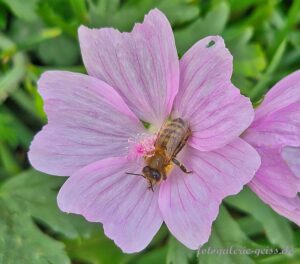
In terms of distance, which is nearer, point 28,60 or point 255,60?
point 255,60

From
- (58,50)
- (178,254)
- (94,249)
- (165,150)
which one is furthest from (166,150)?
(58,50)

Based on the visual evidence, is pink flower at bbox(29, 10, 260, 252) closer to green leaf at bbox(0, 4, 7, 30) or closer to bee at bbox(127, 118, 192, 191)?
bee at bbox(127, 118, 192, 191)

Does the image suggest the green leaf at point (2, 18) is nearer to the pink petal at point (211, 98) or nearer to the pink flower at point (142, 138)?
the pink flower at point (142, 138)

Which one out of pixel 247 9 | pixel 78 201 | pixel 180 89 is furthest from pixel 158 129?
pixel 247 9

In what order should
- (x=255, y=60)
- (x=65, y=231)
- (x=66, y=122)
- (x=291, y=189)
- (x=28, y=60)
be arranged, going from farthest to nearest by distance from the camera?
(x=28, y=60)
(x=255, y=60)
(x=65, y=231)
(x=66, y=122)
(x=291, y=189)

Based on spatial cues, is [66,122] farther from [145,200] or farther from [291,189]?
[291,189]

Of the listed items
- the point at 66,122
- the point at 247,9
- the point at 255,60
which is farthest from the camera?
the point at 247,9

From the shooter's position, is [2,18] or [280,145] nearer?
[280,145]

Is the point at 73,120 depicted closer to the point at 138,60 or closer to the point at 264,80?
the point at 138,60
